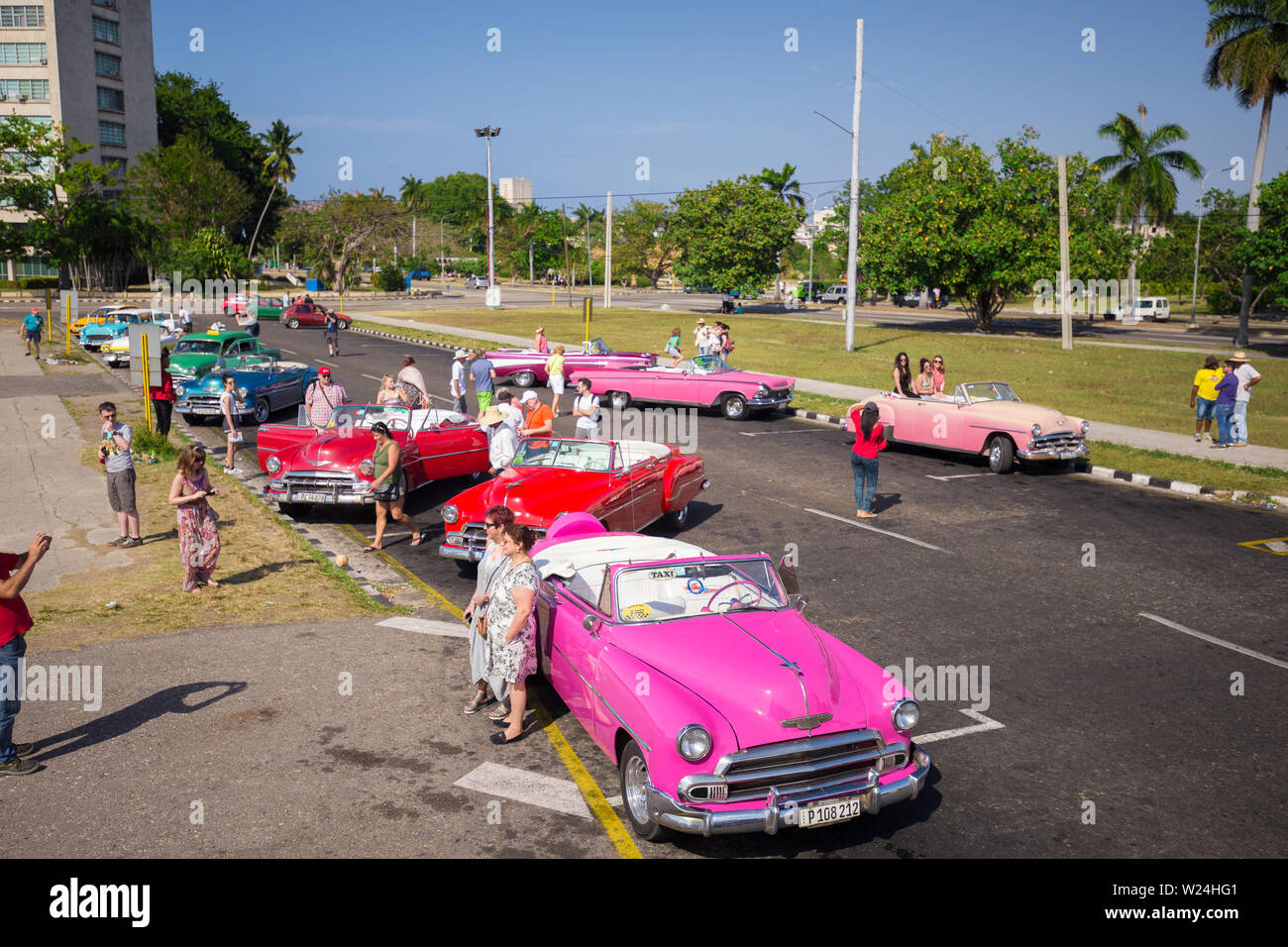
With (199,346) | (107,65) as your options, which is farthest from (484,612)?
(107,65)

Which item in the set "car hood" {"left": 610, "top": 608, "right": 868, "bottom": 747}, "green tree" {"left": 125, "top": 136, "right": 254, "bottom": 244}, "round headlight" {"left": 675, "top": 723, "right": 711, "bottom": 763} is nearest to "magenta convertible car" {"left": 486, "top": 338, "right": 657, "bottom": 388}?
"car hood" {"left": 610, "top": 608, "right": 868, "bottom": 747}

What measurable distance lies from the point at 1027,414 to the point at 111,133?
90.9 m

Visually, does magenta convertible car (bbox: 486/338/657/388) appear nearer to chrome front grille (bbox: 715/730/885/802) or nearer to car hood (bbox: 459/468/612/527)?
car hood (bbox: 459/468/612/527)

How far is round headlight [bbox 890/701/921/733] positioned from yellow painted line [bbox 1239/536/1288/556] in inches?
355

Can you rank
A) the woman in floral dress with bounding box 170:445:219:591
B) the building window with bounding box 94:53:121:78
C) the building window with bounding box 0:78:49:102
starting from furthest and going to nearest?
the building window with bounding box 94:53:121:78 < the building window with bounding box 0:78:49:102 < the woman in floral dress with bounding box 170:445:219:591

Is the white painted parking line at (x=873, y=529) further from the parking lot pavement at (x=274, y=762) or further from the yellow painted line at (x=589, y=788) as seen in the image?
the parking lot pavement at (x=274, y=762)

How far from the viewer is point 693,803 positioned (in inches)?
215

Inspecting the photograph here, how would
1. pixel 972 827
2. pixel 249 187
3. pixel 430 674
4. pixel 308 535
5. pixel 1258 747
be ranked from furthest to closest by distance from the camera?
pixel 249 187, pixel 308 535, pixel 430 674, pixel 1258 747, pixel 972 827

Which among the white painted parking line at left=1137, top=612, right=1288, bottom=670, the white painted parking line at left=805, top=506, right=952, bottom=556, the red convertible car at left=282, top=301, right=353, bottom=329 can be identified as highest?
the red convertible car at left=282, top=301, right=353, bottom=329

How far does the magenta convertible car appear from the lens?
26.3 metres

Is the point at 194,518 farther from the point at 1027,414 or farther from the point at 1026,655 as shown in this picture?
the point at 1027,414

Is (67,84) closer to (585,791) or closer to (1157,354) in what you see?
(1157,354)
